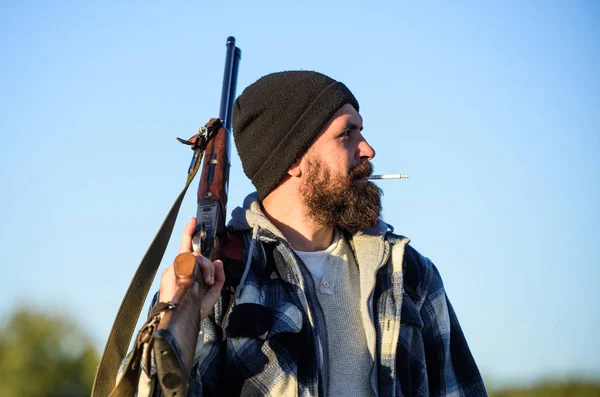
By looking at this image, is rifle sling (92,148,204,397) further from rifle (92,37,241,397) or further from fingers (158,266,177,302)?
fingers (158,266,177,302)

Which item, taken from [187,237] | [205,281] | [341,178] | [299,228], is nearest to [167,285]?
[205,281]

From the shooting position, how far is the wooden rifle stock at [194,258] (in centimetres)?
379

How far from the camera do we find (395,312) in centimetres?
583

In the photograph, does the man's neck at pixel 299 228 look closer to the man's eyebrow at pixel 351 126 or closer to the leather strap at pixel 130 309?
the man's eyebrow at pixel 351 126

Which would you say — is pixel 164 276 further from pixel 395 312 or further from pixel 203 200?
pixel 395 312

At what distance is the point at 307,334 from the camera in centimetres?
551

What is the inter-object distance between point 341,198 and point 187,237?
1695mm

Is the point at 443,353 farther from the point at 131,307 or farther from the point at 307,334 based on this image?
the point at 131,307

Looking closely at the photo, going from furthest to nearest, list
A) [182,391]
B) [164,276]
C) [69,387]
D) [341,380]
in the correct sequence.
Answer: [69,387] < [341,380] < [164,276] < [182,391]

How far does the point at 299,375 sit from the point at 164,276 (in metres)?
1.24

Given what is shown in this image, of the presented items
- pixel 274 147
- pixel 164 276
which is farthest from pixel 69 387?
pixel 164 276

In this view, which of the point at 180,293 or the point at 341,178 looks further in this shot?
the point at 341,178

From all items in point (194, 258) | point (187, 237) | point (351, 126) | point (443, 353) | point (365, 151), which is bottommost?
point (443, 353)

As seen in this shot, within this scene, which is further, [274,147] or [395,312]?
[274,147]
